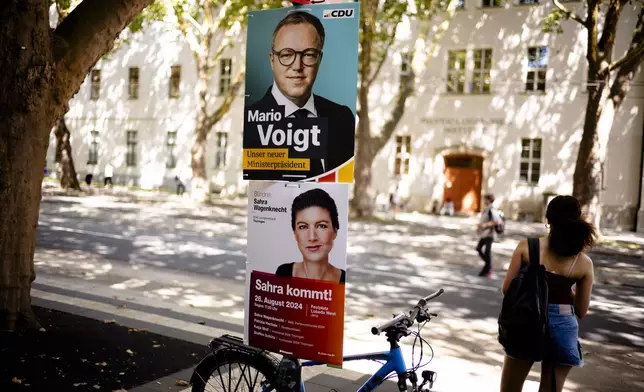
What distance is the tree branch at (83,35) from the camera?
5.77 metres

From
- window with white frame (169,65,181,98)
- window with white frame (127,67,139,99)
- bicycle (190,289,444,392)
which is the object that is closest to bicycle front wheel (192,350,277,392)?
bicycle (190,289,444,392)

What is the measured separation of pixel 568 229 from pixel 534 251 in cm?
24

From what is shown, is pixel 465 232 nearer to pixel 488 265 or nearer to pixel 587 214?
pixel 587 214

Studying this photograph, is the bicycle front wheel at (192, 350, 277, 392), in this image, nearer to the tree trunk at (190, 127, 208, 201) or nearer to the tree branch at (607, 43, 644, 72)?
the tree branch at (607, 43, 644, 72)

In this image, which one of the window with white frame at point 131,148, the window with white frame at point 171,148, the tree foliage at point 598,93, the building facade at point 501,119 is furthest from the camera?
the window with white frame at point 131,148

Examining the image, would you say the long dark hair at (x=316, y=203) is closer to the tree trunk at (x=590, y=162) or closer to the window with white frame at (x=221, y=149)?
the tree trunk at (x=590, y=162)

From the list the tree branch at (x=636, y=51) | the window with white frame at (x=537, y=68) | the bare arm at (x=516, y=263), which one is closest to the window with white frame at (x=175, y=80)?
the window with white frame at (x=537, y=68)

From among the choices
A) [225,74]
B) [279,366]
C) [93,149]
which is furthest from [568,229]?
[93,149]

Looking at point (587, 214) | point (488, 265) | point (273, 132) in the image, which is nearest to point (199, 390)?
point (273, 132)

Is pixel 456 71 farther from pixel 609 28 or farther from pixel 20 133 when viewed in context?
pixel 20 133

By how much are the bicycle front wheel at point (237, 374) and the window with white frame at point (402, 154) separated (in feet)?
84.6

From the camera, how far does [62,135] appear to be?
27.4m

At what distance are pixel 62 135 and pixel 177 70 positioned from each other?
11.5 m

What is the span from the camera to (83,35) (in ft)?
19.2
